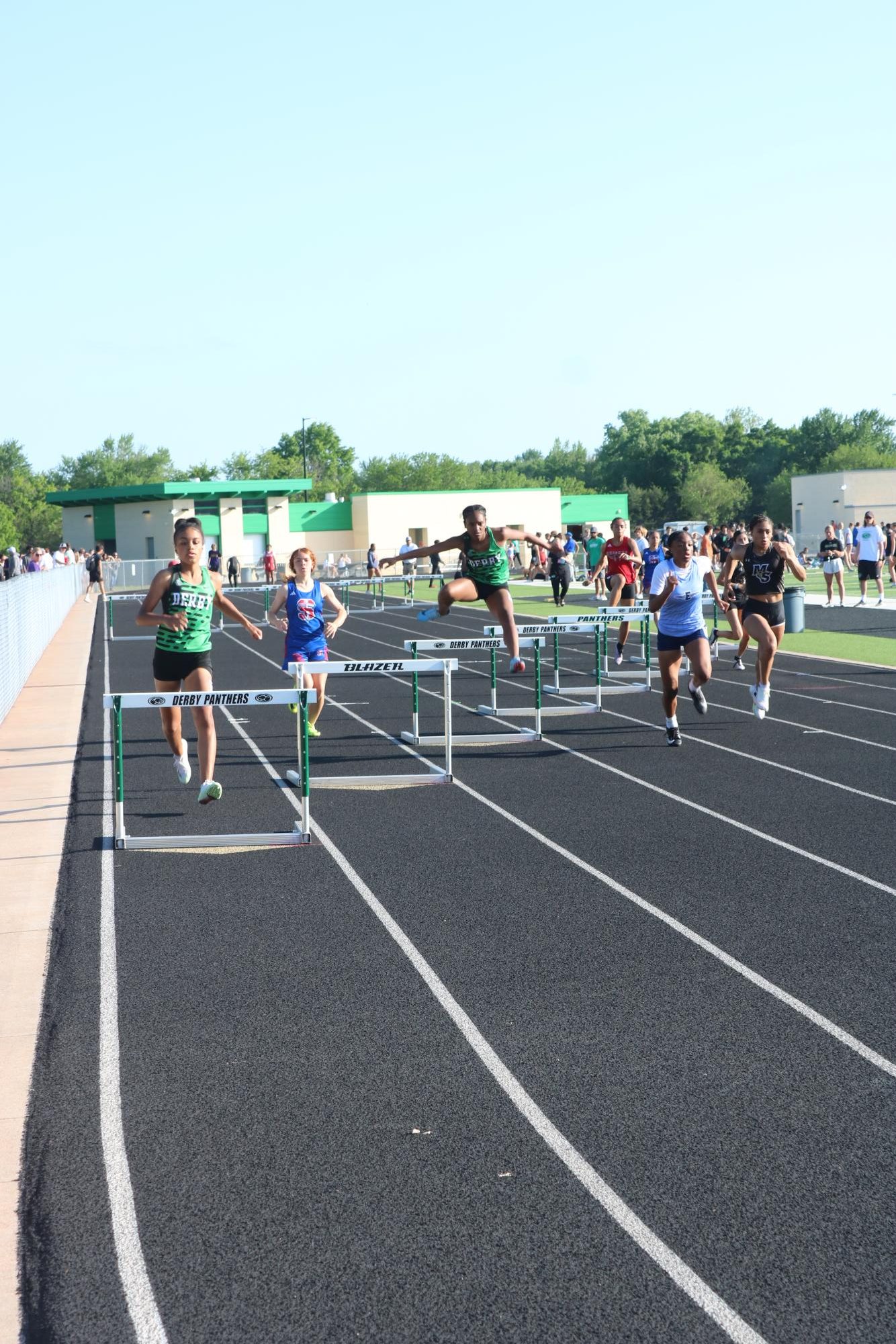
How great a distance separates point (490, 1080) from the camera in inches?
212

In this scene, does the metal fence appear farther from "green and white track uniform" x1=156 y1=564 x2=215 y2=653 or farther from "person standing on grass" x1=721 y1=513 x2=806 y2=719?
"person standing on grass" x1=721 y1=513 x2=806 y2=719

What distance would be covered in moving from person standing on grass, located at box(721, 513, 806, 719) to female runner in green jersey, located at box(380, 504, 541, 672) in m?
2.57

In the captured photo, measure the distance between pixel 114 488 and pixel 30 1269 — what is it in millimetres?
71830

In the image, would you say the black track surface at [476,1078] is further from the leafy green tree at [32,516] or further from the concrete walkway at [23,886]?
the leafy green tree at [32,516]

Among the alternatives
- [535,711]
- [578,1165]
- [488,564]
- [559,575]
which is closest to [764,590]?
[535,711]

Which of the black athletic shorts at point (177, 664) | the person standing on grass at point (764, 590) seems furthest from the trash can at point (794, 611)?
the black athletic shorts at point (177, 664)

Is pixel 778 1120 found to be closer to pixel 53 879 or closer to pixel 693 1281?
pixel 693 1281

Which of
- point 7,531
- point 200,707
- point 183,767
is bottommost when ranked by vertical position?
point 183,767

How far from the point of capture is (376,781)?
12.1m

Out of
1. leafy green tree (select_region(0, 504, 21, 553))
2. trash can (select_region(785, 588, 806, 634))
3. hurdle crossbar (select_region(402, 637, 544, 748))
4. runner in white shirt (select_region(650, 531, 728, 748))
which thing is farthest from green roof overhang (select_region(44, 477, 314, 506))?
runner in white shirt (select_region(650, 531, 728, 748))

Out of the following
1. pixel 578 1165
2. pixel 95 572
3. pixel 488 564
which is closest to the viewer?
pixel 578 1165

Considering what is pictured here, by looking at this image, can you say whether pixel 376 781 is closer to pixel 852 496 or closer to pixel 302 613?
pixel 302 613

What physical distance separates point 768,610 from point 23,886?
8.63 m

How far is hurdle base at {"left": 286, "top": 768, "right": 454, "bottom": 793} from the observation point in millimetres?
11938
